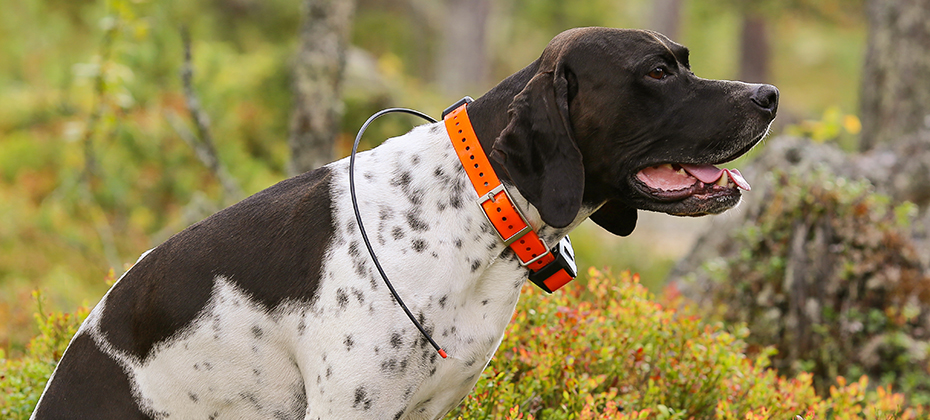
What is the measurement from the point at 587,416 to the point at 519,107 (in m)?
1.20

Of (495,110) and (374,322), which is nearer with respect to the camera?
(374,322)

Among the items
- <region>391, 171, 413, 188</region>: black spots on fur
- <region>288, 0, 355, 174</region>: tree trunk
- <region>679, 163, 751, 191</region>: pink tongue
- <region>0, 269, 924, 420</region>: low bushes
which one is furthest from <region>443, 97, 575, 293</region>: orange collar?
<region>288, 0, 355, 174</region>: tree trunk

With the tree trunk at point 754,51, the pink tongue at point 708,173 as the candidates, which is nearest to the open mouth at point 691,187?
the pink tongue at point 708,173

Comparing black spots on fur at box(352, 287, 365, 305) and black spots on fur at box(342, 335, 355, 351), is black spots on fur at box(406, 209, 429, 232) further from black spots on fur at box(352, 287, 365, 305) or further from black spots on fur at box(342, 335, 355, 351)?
black spots on fur at box(342, 335, 355, 351)

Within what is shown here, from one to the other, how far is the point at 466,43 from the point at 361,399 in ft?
56.8

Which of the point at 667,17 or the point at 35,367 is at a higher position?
the point at 35,367

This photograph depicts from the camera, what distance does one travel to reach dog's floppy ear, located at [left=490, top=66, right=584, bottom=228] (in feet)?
7.38

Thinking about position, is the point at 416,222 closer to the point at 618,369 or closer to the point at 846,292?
the point at 618,369

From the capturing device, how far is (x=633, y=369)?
3.59m

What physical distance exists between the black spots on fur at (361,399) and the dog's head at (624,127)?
0.68m

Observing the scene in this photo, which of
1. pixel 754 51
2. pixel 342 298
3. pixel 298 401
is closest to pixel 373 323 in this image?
pixel 342 298

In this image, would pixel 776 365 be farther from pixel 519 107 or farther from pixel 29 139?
pixel 29 139

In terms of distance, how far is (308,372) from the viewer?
229cm

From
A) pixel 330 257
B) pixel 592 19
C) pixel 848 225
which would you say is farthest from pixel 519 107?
pixel 592 19
